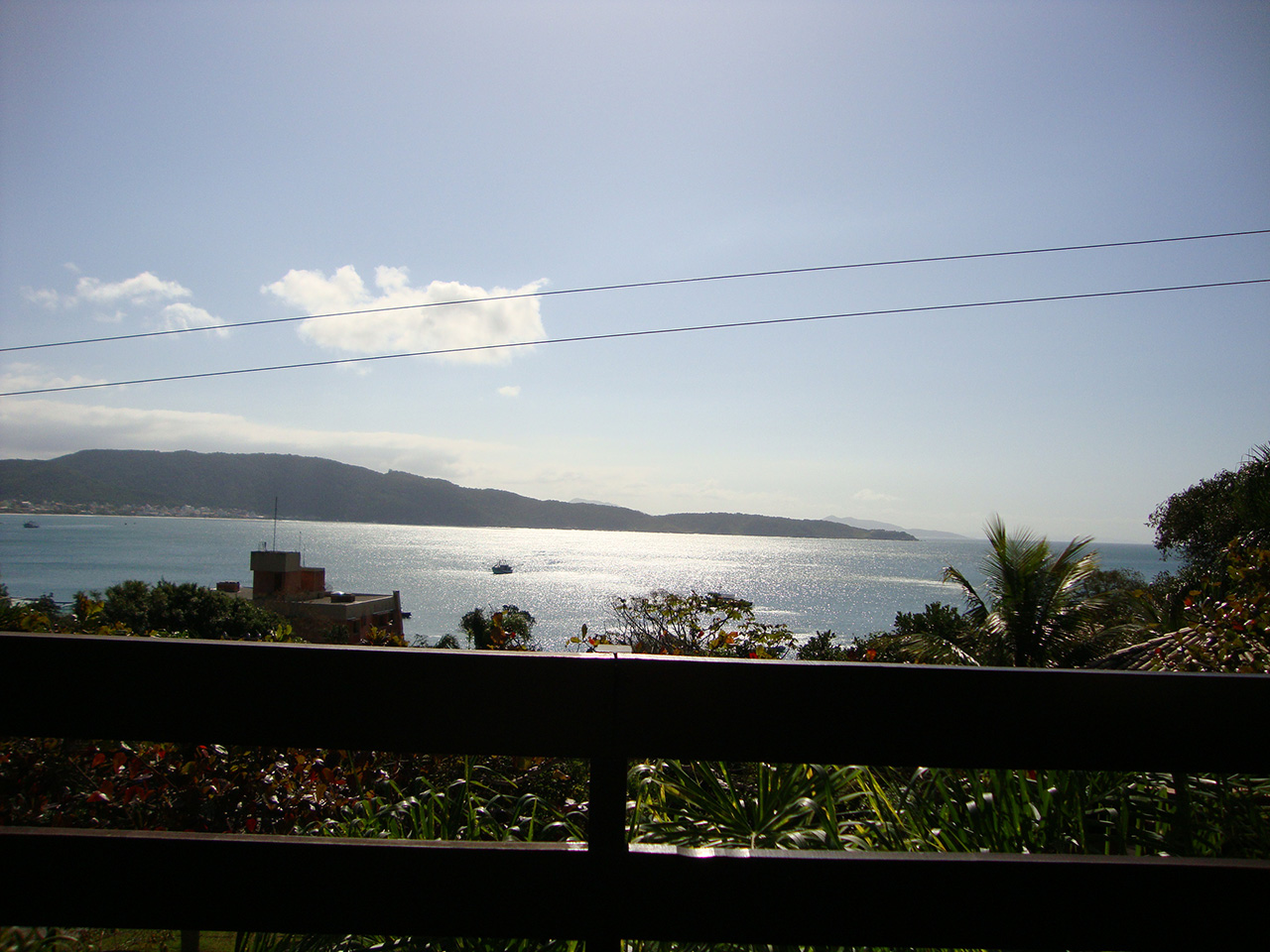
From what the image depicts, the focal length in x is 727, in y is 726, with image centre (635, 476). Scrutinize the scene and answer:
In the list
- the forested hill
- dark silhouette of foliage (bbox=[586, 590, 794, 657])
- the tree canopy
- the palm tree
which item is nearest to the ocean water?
the forested hill

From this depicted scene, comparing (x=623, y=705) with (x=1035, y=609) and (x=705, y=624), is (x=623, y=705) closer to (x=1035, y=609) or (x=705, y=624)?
(x=705, y=624)

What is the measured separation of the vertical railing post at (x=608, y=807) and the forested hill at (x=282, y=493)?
1887 inches

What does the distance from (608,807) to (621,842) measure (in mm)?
65

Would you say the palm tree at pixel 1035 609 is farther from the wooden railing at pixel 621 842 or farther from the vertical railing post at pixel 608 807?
the vertical railing post at pixel 608 807

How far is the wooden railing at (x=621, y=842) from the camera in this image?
1.22m

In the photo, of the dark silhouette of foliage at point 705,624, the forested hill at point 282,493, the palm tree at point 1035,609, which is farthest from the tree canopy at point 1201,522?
the forested hill at point 282,493

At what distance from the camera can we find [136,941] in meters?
2.02

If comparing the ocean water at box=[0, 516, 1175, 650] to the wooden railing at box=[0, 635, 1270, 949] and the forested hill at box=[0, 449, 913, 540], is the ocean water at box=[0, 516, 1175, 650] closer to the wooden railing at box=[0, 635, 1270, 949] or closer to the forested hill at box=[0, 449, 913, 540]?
the forested hill at box=[0, 449, 913, 540]

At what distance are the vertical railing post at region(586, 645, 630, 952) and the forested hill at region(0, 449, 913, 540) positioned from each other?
47.9 metres

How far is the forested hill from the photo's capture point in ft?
157

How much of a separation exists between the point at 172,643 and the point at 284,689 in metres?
0.21

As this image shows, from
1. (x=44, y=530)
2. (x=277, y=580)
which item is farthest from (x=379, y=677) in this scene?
(x=44, y=530)

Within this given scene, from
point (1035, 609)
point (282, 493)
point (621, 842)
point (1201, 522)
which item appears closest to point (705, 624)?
point (1035, 609)

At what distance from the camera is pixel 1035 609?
30.9 ft
